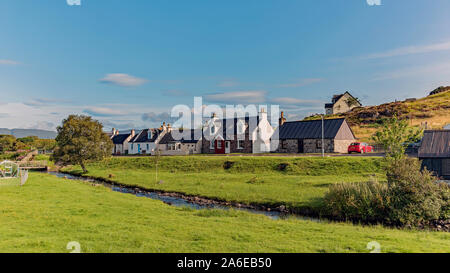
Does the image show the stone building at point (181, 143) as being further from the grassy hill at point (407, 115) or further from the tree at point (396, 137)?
the tree at point (396, 137)

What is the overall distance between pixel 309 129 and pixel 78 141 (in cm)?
3869

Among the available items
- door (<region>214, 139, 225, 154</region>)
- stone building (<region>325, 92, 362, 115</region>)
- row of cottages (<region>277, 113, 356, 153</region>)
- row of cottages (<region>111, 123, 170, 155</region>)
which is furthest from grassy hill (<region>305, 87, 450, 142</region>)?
row of cottages (<region>111, 123, 170, 155</region>)

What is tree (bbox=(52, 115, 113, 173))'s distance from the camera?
4937cm

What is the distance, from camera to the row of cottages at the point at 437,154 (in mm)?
27469

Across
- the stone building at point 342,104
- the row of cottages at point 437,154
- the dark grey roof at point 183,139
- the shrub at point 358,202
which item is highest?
the stone building at point 342,104

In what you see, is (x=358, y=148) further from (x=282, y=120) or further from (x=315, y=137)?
(x=282, y=120)

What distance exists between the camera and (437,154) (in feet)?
91.1

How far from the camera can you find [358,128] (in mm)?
87438

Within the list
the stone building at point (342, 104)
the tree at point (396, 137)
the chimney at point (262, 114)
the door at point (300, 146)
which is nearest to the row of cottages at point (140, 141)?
the chimney at point (262, 114)

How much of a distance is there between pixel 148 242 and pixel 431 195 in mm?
16999

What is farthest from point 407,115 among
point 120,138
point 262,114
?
point 120,138

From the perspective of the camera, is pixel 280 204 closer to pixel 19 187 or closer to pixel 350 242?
pixel 350 242
